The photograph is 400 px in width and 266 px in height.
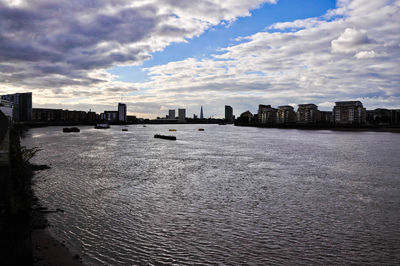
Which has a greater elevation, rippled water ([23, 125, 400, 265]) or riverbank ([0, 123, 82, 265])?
riverbank ([0, 123, 82, 265])

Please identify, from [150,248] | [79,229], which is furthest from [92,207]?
[150,248]

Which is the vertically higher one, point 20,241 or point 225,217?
point 20,241

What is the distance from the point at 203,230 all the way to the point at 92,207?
8.87 metres

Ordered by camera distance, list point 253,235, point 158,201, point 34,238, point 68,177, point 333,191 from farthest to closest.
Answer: point 68,177, point 333,191, point 158,201, point 253,235, point 34,238

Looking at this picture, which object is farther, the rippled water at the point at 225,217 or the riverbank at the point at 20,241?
the rippled water at the point at 225,217

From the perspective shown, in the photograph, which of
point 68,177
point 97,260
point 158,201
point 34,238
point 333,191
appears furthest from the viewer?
point 68,177

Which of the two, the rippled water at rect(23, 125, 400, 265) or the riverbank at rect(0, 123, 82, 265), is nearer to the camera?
the riverbank at rect(0, 123, 82, 265)

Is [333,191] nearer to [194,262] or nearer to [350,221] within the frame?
[350,221]

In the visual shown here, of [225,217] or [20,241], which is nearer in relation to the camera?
[20,241]

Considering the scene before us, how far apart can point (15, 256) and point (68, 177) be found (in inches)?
898

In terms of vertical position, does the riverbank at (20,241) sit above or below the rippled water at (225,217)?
above

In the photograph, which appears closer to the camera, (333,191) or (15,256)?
(15,256)

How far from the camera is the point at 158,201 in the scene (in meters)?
21.6

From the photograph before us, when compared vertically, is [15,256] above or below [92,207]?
above
